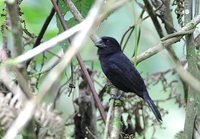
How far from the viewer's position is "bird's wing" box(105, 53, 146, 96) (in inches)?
139

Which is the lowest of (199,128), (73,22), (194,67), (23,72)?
(199,128)

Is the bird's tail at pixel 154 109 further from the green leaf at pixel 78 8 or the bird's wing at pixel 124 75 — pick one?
the green leaf at pixel 78 8

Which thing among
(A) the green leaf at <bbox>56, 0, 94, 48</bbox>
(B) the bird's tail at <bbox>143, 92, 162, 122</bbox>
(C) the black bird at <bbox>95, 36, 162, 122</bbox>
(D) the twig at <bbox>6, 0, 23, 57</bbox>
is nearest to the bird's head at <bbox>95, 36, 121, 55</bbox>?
(C) the black bird at <bbox>95, 36, 162, 122</bbox>

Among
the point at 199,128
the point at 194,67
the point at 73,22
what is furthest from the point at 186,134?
the point at 73,22

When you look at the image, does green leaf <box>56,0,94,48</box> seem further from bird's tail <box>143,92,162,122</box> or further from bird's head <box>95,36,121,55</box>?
bird's head <box>95,36,121,55</box>

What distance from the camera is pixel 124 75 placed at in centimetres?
380

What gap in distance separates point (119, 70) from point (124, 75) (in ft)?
0.25

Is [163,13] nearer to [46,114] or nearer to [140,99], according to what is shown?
[140,99]

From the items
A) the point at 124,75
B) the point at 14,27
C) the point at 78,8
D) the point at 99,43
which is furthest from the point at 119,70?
the point at 14,27

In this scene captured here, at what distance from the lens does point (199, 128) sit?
239cm

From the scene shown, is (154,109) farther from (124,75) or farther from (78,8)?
(78,8)

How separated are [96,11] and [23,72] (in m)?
0.20

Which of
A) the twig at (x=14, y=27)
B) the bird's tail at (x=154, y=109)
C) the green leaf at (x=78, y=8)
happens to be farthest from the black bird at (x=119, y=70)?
the twig at (x=14, y=27)

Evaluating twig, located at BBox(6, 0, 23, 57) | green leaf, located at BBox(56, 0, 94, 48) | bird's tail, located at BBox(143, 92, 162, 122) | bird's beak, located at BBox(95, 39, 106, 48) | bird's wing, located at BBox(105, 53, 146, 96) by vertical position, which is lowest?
bird's tail, located at BBox(143, 92, 162, 122)
